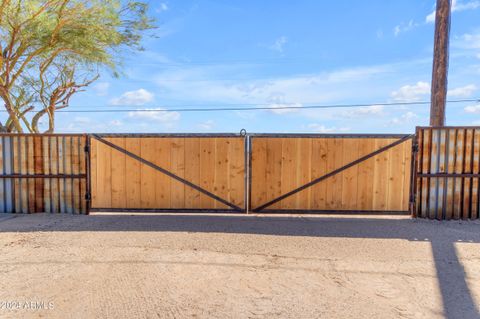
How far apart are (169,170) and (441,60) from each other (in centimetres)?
623

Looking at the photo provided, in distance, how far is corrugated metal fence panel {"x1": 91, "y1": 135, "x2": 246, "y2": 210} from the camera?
6.36m

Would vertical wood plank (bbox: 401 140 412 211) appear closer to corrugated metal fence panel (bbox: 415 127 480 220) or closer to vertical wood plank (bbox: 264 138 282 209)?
corrugated metal fence panel (bbox: 415 127 480 220)

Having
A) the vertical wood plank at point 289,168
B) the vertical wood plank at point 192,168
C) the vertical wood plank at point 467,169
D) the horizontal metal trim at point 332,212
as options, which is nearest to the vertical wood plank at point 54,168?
the vertical wood plank at point 192,168

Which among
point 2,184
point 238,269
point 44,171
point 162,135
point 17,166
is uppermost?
point 162,135

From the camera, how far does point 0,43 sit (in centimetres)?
956

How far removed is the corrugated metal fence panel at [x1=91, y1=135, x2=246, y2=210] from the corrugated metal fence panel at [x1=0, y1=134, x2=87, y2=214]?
32cm

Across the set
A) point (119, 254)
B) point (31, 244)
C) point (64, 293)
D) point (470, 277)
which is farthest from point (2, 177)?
point (470, 277)

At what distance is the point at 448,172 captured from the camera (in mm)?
6059

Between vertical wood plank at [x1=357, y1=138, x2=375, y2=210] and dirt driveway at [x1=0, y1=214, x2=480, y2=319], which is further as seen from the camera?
vertical wood plank at [x1=357, y1=138, x2=375, y2=210]

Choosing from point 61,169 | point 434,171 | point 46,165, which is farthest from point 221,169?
point 434,171

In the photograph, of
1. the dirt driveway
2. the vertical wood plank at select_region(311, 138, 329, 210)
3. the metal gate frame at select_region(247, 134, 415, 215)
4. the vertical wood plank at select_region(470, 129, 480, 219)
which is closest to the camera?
the dirt driveway

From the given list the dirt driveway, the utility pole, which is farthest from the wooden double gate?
the utility pole

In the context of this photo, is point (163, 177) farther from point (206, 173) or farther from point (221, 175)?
point (221, 175)

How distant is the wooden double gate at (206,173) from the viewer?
20.6 ft
